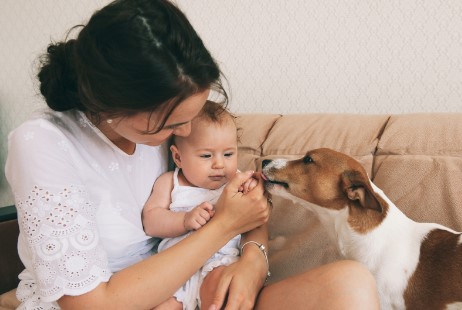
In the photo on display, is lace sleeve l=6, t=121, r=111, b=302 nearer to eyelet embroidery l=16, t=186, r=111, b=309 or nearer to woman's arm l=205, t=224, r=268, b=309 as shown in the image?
eyelet embroidery l=16, t=186, r=111, b=309

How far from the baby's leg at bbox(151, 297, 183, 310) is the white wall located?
0.90m

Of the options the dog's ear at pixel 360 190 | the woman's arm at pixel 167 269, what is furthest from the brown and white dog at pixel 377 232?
the woman's arm at pixel 167 269

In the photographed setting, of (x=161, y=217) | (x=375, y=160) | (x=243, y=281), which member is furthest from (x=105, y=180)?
(x=375, y=160)

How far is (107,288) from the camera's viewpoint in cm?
85

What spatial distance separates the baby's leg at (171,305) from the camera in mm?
984

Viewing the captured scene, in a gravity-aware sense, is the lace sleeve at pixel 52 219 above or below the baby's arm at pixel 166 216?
above

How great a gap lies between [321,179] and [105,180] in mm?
599

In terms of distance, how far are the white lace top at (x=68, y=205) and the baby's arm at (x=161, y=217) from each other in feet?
0.13

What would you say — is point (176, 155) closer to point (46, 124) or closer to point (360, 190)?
point (46, 124)

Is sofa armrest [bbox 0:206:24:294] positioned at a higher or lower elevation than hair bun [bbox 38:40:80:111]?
lower

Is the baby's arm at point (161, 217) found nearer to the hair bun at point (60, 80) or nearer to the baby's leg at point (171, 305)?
the baby's leg at point (171, 305)

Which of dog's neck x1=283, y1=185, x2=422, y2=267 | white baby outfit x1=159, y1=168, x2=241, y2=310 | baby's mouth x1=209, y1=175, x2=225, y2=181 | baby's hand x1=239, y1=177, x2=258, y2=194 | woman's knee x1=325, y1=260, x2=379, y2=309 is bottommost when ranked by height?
dog's neck x1=283, y1=185, x2=422, y2=267

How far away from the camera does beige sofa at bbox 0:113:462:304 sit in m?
1.21

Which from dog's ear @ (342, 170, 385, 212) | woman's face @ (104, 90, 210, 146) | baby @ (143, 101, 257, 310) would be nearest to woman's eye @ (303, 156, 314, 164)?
dog's ear @ (342, 170, 385, 212)
